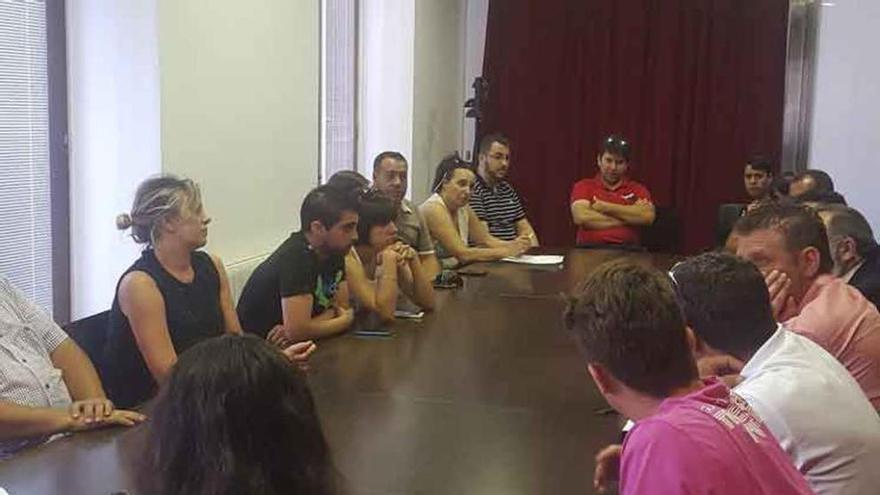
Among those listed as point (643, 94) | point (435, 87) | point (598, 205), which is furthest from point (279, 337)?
point (643, 94)

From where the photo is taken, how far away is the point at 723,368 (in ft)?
7.20

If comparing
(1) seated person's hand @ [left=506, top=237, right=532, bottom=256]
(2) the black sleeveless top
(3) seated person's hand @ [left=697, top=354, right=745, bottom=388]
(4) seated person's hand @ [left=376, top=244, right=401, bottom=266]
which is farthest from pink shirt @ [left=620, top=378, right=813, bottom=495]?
(1) seated person's hand @ [left=506, top=237, right=532, bottom=256]

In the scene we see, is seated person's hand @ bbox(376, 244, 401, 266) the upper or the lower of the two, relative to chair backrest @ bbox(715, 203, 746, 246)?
upper

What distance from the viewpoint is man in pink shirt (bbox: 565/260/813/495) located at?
1378 mm

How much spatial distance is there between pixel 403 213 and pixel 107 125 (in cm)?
141

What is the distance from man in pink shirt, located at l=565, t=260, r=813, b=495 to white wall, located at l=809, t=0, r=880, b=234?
15.5 feet

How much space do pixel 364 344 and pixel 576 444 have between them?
110 cm

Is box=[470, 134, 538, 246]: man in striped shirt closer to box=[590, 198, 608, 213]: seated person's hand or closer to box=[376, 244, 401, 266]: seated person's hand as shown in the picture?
box=[590, 198, 608, 213]: seated person's hand

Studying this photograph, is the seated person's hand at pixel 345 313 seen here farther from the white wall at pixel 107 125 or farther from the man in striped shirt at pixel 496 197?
the man in striped shirt at pixel 496 197

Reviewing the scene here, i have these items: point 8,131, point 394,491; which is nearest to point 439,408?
point 394,491

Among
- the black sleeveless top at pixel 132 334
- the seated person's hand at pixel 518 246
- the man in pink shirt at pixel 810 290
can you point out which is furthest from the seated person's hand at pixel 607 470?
the seated person's hand at pixel 518 246

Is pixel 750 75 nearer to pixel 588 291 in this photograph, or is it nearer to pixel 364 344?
pixel 364 344

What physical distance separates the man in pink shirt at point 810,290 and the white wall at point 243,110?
2197mm

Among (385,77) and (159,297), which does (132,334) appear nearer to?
(159,297)
